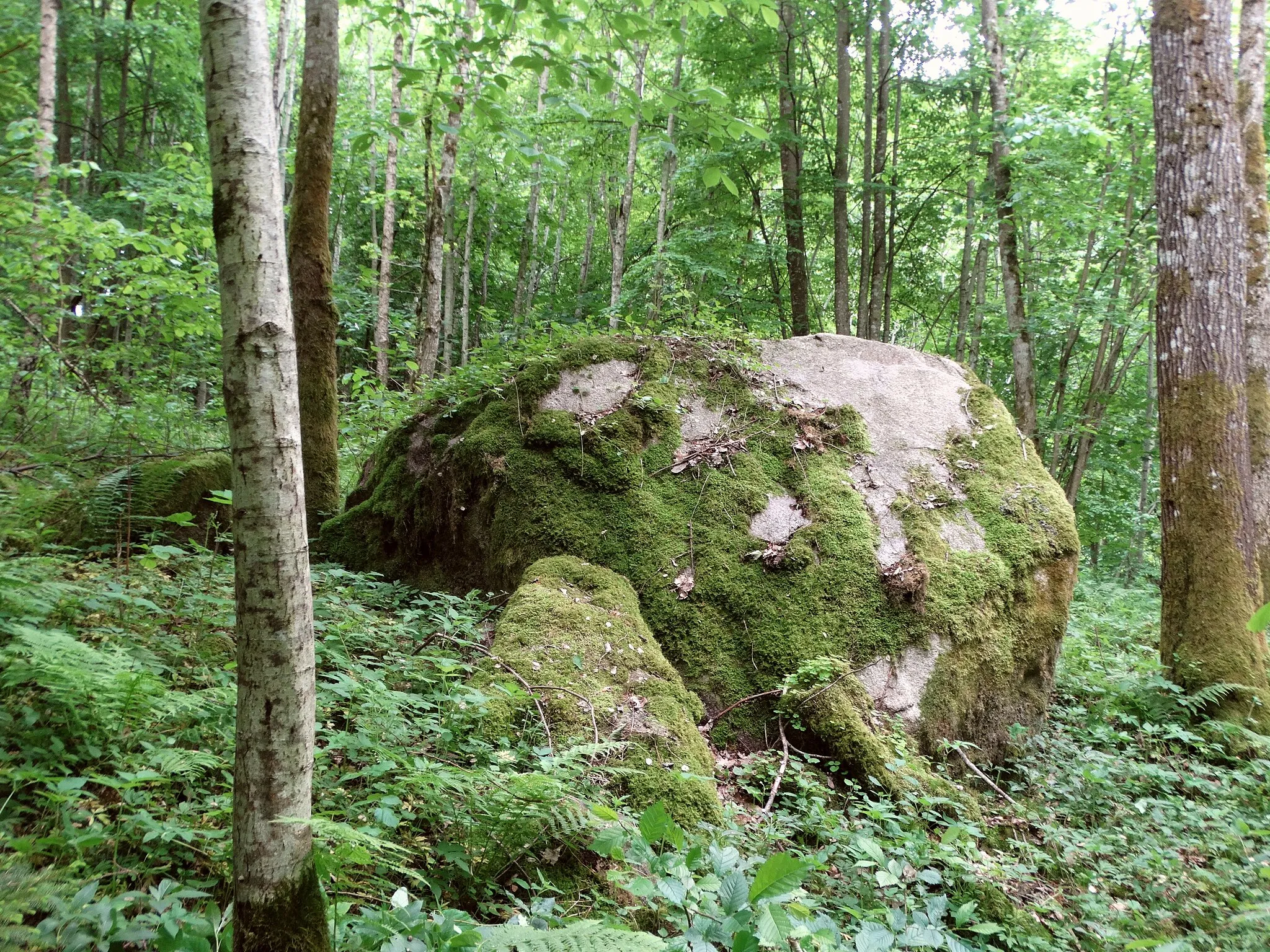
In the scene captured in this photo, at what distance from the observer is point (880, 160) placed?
13.4 metres

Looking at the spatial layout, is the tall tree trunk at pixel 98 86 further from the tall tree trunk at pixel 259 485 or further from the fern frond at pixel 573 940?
the fern frond at pixel 573 940

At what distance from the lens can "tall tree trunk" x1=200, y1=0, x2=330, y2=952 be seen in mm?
1551

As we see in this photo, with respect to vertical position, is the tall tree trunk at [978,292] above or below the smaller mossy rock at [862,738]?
above

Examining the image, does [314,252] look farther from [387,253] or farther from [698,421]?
[387,253]

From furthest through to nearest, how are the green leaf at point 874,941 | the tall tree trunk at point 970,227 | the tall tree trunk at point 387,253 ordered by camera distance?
the tall tree trunk at point 387,253, the tall tree trunk at point 970,227, the green leaf at point 874,941

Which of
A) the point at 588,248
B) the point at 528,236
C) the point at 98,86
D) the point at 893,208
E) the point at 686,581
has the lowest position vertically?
the point at 686,581

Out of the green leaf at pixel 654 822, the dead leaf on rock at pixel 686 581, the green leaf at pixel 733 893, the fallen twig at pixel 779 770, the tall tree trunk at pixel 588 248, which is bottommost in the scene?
the fallen twig at pixel 779 770

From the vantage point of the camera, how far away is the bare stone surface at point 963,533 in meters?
4.95

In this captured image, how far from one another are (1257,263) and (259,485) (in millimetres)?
8729

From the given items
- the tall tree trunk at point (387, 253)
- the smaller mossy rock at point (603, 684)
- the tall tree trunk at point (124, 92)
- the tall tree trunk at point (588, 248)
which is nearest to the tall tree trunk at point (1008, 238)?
the smaller mossy rock at point (603, 684)

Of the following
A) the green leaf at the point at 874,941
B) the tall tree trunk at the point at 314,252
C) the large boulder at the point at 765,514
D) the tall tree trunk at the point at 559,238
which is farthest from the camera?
the tall tree trunk at the point at 559,238

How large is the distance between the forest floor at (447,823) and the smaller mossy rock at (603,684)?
174mm

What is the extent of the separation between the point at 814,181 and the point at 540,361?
9.36m

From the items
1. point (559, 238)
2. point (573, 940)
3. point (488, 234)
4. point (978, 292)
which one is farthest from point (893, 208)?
point (573, 940)
